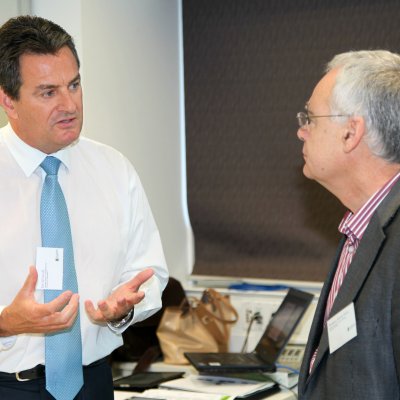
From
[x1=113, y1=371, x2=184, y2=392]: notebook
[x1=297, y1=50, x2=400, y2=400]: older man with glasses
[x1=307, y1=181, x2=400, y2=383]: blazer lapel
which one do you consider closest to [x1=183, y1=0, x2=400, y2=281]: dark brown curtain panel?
[x1=113, y1=371, x2=184, y2=392]: notebook

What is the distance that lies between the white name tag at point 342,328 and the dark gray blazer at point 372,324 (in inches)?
0.4

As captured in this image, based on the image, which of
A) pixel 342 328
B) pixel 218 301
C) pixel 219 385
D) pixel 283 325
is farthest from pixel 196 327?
pixel 342 328

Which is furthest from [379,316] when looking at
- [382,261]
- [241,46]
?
[241,46]

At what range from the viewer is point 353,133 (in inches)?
84.1

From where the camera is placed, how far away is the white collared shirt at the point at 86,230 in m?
2.36

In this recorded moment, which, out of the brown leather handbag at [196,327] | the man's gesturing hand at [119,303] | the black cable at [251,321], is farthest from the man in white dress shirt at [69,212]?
the black cable at [251,321]

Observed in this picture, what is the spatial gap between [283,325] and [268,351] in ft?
0.46

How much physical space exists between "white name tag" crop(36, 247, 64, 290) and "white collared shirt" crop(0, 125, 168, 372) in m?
0.03

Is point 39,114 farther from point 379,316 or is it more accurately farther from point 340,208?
point 340,208

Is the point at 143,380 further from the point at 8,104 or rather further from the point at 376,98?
the point at 376,98

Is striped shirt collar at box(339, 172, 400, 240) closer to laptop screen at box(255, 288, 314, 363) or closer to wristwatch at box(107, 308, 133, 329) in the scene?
wristwatch at box(107, 308, 133, 329)

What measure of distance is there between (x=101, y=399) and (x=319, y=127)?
1097 millimetres

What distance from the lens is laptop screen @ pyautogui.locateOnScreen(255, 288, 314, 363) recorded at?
3.57 metres

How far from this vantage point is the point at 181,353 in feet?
12.9
